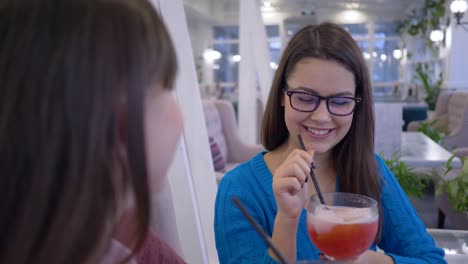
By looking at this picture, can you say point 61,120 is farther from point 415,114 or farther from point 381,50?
point 381,50

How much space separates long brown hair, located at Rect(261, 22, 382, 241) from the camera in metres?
1.14

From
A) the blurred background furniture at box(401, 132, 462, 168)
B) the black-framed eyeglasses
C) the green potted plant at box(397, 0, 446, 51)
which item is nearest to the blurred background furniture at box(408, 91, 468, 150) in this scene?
the blurred background furniture at box(401, 132, 462, 168)

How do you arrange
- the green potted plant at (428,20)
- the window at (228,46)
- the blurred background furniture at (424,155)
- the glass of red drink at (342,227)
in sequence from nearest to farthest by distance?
the glass of red drink at (342,227) → the blurred background furniture at (424,155) → the green potted plant at (428,20) → the window at (228,46)

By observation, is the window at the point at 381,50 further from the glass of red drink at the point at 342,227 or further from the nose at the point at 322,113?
the glass of red drink at the point at 342,227

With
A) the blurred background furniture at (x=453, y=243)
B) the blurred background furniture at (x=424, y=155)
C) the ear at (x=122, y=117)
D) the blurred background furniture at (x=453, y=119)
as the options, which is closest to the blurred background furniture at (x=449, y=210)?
the blurred background furniture at (x=424, y=155)

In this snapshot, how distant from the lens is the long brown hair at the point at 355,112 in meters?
1.14

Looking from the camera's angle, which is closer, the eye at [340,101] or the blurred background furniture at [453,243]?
the eye at [340,101]

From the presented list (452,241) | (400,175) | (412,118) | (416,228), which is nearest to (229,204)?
(416,228)

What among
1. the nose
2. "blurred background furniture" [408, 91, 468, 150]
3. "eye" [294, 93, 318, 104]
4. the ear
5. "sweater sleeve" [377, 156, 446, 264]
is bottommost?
"blurred background furniture" [408, 91, 468, 150]

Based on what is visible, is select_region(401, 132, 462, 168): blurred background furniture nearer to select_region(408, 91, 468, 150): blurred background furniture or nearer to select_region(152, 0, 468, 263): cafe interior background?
select_region(152, 0, 468, 263): cafe interior background

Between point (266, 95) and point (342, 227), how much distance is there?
460 centimetres

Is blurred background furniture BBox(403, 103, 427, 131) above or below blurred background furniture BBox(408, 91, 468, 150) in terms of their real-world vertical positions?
Answer: below

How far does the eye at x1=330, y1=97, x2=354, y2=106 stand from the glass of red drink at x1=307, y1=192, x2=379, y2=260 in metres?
0.29

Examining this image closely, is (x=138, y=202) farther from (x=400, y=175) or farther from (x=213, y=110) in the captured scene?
(x=213, y=110)
